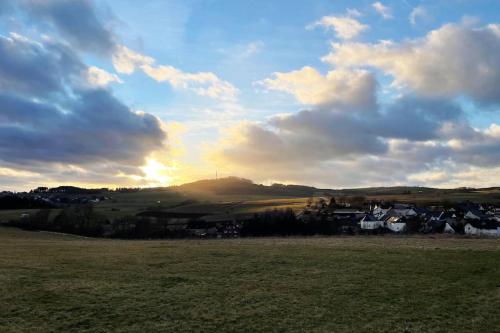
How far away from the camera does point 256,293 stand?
21.3 metres

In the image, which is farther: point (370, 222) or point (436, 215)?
point (436, 215)

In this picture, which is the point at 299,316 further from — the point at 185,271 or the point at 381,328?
the point at 185,271

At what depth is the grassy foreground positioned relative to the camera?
16.5 meters

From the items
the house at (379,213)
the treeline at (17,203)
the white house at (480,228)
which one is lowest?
the white house at (480,228)

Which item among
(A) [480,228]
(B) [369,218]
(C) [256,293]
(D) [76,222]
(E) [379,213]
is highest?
(D) [76,222]

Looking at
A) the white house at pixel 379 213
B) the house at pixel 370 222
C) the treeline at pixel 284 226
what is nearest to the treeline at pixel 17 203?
the treeline at pixel 284 226

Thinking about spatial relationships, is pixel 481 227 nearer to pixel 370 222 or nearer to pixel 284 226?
pixel 370 222

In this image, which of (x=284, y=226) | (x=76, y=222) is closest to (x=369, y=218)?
(x=284, y=226)

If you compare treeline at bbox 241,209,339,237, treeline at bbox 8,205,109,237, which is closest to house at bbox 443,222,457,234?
treeline at bbox 241,209,339,237

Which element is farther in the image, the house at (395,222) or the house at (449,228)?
the house at (395,222)

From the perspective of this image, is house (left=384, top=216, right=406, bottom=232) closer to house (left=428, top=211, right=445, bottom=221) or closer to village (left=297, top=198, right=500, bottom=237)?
village (left=297, top=198, right=500, bottom=237)

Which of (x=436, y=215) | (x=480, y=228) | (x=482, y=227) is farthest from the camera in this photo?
(x=436, y=215)

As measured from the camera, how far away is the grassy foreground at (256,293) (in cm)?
1652

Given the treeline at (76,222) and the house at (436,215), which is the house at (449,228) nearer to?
the house at (436,215)
